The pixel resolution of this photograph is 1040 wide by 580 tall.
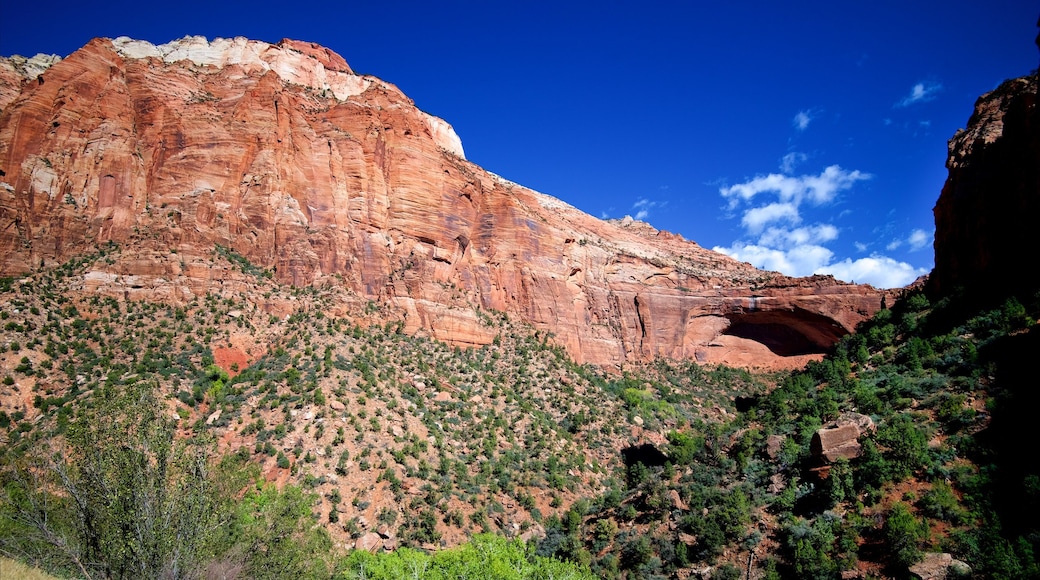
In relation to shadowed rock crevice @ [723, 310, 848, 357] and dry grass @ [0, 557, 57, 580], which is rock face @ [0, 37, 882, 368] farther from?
dry grass @ [0, 557, 57, 580]

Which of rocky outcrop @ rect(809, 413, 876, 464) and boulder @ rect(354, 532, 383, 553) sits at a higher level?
rocky outcrop @ rect(809, 413, 876, 464)

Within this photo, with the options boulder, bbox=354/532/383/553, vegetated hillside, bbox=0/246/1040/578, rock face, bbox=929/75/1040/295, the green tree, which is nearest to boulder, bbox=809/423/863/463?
→ vegetated hillside, bbox=0/246/1040/578

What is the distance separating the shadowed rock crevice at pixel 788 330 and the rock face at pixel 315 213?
204mm

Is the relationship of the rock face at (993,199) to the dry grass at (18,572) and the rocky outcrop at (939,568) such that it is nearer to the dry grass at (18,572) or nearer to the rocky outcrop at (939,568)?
the rocky outcrop at (939,568)

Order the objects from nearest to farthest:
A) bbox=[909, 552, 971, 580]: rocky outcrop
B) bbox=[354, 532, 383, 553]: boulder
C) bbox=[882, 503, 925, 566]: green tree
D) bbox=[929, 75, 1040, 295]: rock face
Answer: bbox=[909, 552, 971, 580]: rocky outcrop, bbox=[882, 503, 925, 566]: green tree, bbox=[354, 532, 383, 553]: boulder, bbox=[929, 75, 1040, 295]: rock face

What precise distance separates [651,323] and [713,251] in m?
32.7

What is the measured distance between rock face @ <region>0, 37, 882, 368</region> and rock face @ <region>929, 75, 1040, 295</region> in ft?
73.3

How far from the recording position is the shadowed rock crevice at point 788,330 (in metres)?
57.8

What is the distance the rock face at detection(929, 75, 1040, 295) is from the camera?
2897cm

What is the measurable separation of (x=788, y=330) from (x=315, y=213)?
165 feet

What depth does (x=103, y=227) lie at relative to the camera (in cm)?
3753

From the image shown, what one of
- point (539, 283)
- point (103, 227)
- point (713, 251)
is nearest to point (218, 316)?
point (103, 227)

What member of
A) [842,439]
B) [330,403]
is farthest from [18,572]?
[842,439]

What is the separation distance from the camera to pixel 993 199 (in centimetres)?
3206
